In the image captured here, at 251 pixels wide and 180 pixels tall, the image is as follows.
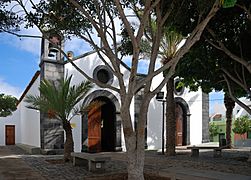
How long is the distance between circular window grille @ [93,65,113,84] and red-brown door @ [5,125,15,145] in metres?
14.6

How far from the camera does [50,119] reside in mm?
13883

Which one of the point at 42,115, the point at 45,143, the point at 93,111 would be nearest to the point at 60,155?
the point at 45,143

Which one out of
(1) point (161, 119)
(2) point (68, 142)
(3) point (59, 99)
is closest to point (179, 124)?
(1) point (161, 119)

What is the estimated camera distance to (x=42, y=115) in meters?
13.9

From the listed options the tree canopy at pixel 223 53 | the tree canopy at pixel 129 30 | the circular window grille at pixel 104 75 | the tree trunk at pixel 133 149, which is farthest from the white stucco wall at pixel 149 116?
the tree trunk at pixel 133 149

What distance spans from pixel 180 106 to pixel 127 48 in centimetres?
1110

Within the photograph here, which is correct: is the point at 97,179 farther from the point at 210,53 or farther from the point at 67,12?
the point at 210,53

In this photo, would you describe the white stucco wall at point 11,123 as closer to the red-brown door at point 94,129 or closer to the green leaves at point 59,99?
the red-brown door at point 94,129

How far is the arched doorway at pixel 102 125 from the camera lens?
49.4 feet

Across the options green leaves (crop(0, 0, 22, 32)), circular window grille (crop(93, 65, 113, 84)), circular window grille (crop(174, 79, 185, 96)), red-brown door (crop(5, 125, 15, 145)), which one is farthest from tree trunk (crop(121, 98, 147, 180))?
red-brown door (crop(5, 125, 15, 145))

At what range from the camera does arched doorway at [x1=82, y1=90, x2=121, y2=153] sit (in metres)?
15.1

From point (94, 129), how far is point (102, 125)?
2.21ft

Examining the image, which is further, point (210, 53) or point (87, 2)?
point (210, 53)

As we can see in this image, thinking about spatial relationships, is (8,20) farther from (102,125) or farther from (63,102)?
(102,125)
